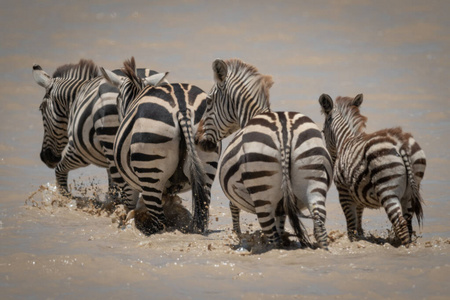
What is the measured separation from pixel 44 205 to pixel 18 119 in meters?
9.32

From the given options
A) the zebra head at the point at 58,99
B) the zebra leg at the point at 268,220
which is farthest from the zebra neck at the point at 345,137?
the zebra head at the point at 58,99

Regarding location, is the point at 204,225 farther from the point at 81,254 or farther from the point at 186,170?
the point at 81,254

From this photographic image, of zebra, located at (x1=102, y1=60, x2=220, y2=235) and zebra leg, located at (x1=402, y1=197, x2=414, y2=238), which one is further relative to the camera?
zebra, located at (x1=102, y1=60, x2=220, y2=235)

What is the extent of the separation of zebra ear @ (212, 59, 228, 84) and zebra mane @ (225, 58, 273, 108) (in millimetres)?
65

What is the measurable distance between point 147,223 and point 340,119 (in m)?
2.79

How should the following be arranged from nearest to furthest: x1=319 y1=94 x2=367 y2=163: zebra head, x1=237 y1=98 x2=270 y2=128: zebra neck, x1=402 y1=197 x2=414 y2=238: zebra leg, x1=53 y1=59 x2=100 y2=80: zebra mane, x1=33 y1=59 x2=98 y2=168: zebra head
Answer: x1=402 y1=197 x2=414 y2=238: zebra leg
x1=237 y1=98 x2=270 y2=128: zebra neck
x1=319 y1=94 x2=367 y2=163: zebra head
x1=33 y1=59 x2=98 y2=168: zebra head
x1=53 y1=59 x2=100 y2=80: zebra mane

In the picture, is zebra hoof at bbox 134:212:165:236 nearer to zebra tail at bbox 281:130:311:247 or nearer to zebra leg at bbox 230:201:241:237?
zebra leg at bbox 230:201:241:237

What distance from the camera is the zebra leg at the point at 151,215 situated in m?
7.86

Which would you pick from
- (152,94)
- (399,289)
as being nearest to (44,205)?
(152,94)

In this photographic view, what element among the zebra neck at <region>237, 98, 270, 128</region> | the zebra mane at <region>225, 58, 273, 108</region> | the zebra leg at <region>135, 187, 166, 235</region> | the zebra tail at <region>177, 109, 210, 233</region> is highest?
the zebra mane at <region>225, 58, 273, 108</region>

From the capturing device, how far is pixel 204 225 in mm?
7977

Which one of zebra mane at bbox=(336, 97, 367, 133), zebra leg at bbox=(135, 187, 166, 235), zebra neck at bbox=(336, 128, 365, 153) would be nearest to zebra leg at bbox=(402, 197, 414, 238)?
zebra neck at bbox=(336, 128, 365, 153)

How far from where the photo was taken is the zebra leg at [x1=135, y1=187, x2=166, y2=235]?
7.86 m

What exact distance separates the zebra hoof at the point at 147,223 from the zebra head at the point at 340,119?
2.45m
